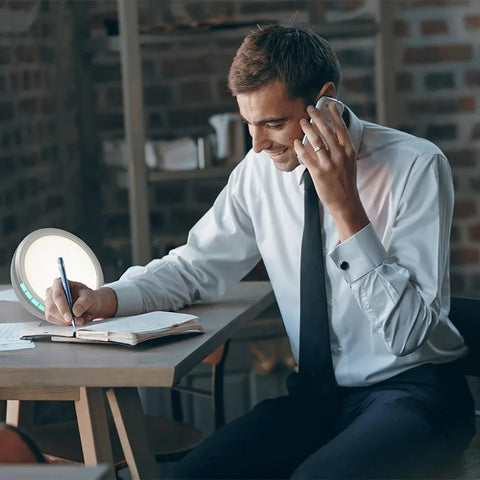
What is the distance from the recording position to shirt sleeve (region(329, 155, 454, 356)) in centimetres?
178

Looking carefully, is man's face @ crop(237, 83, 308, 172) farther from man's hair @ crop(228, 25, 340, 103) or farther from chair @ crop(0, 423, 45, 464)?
chair @ crop(0, 423, 45, 464)

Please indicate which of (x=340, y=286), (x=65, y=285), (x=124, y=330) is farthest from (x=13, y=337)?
(x=340, y=286)

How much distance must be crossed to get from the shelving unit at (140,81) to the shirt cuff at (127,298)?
141cm

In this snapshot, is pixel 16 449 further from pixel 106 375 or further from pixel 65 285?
pixel 65 285

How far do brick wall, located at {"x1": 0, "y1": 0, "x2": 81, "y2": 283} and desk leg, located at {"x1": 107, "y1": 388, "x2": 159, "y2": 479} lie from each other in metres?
1.41

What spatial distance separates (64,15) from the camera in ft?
12.1

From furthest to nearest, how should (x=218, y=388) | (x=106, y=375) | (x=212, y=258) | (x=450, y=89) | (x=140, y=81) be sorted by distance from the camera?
(x=450, y=89) < (x=140, y=81) < (x=218, y=388) < (x=212, y=258) < (x=106, y=375)

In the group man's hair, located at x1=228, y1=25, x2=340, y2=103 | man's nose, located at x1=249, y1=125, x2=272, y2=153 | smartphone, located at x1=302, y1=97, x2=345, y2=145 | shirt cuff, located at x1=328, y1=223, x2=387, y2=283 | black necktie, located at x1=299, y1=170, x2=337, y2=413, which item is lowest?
black necktie, located at x1=299, y1=170, x2=337, y2=413

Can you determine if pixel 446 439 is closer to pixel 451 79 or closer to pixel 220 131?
pixel 220 131

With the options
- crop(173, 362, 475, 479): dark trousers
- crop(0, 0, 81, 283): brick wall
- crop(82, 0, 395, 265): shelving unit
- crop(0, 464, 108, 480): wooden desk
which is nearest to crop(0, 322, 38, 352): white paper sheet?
crop(173, 362, 475, 479): dark trousers

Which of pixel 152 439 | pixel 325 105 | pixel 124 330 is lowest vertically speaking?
pixel 152 439

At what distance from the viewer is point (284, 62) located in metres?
1.96

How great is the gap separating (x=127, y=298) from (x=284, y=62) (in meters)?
0.60

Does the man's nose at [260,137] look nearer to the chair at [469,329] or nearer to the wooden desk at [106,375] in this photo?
the wooden desk at [106,375]
